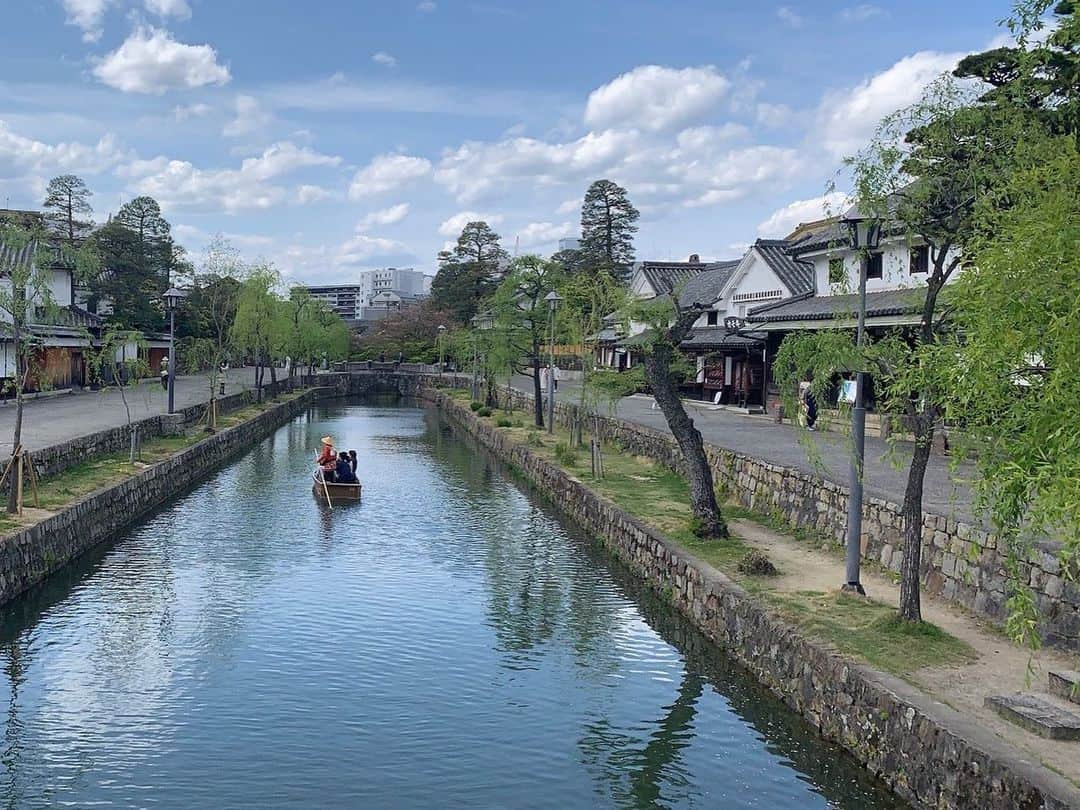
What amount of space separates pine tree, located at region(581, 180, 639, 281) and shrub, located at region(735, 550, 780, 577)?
65.8 metres

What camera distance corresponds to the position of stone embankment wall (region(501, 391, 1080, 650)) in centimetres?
Result: 1126

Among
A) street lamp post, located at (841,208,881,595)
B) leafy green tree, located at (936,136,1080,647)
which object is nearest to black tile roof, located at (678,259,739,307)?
street lamp post, located at (841,208,881,595)

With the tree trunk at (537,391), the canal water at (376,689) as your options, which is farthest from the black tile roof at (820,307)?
the canal water at (376,689)


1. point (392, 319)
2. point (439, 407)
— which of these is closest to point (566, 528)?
point (439, 407)

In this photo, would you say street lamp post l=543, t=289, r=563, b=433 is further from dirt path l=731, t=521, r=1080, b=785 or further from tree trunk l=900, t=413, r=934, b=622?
tree trunk l=900, t=413, r=934, b=622

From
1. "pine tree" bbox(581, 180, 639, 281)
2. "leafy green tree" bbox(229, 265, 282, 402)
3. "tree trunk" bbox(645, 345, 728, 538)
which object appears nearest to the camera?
"tree trunk" bbox(645, 345, 728, 538)

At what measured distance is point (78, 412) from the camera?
3378 cm

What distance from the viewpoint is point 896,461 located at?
11.0 m

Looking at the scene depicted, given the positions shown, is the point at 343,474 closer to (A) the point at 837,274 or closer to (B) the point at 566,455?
(B) the point at 566,455

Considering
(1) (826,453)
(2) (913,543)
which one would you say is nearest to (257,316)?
(1) (826,453)

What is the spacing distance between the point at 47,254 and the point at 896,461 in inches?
650

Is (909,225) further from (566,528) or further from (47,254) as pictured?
(47,254)

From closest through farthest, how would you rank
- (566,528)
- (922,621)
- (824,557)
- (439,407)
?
(922,621)
(824,557)
(566,528)
(439,407)

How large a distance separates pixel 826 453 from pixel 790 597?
35.5 feet
